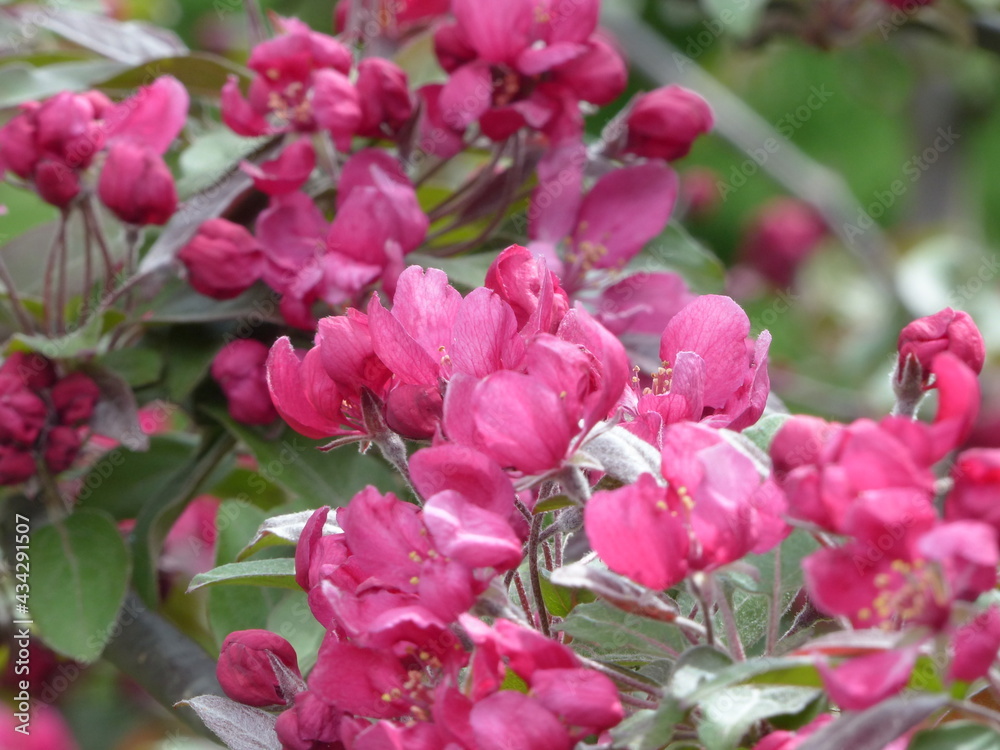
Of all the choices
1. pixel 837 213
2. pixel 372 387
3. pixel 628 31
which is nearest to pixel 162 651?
pixel 372 387

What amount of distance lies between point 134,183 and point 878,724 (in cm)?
91

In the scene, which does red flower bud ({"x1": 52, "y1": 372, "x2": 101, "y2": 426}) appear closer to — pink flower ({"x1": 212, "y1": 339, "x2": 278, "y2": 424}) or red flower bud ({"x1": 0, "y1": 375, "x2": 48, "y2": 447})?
red flower bud ({"x1": 0, "y1": 375, "x2": 48, "y2": 447})

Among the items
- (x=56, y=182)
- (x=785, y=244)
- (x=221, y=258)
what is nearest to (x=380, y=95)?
(x=221, y=258)

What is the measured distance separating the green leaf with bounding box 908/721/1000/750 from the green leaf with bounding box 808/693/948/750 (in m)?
0.04

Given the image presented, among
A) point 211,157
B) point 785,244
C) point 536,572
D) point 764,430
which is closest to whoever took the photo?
point 536,572

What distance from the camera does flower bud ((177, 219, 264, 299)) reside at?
3.79 ft

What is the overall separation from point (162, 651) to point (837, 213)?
228cm

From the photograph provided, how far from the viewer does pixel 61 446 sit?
1.21 meters

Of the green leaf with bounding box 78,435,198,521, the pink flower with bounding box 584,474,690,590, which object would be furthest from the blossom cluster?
the pink flower with bounding box 584,474,690,590

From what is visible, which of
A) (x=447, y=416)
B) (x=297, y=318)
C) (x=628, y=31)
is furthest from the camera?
(x=628, y=31)

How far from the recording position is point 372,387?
0.78 meters

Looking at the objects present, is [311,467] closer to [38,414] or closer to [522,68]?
[38,414]

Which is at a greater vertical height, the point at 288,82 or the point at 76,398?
the point at 288,82

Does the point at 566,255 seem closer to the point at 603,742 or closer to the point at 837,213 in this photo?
the point at 603,742
